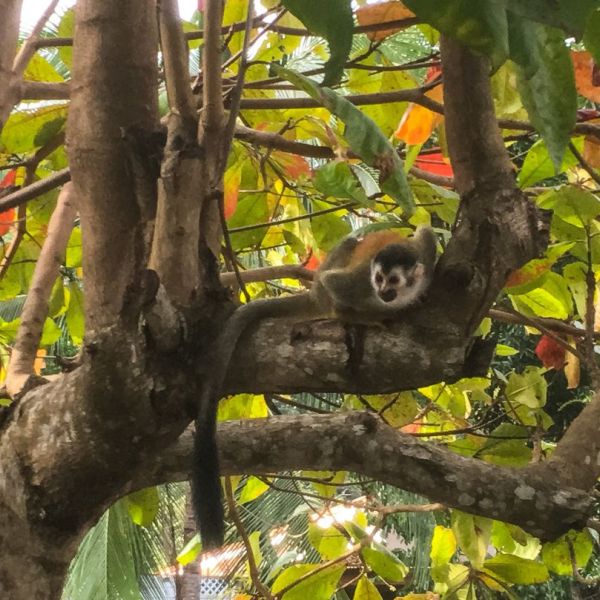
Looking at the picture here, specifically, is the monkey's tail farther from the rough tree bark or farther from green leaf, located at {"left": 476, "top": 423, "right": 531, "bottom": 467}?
green leaf, located at {"left": 476, "top": 423, "right": 531, "bottom": 467}

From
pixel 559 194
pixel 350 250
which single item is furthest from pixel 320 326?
pixel 350 250

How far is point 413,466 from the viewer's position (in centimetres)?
87

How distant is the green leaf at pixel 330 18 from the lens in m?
0.33

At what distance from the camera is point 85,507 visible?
0.78 metres

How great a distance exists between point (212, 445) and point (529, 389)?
0.68 meters

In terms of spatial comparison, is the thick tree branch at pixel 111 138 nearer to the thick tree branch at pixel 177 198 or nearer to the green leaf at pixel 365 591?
the thick tree branch at pixel 177 198

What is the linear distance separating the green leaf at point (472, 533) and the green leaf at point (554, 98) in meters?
0.82

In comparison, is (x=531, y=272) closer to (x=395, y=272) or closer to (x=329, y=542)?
(x=395, y=272)

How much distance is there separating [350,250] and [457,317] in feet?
2.53

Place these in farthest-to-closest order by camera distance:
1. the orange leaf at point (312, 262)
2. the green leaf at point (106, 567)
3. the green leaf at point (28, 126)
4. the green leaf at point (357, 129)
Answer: the green leaf at point (106, 567) → the orange leaf at point (312, 262) → the green leaf at point (28, 126) → the green leaf at point (357, 129)

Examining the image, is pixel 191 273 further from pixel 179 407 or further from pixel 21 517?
pixel 21 517

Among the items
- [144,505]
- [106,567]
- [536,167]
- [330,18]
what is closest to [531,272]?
[536,167]

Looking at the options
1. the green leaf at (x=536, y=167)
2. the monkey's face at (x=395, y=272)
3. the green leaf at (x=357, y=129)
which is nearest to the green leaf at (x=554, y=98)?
the green leaf at (x=357, y=129)

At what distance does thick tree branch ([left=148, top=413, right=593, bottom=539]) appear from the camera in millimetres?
855
